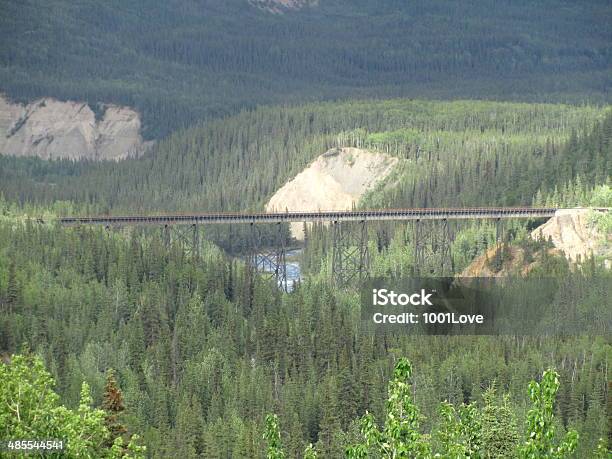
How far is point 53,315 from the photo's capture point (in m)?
152

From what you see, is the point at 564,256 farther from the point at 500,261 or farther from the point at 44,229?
the point at 44,229

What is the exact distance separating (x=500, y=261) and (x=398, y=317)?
20.9m

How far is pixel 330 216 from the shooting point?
180m

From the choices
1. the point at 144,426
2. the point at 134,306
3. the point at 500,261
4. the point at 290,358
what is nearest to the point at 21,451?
the point at 144,426

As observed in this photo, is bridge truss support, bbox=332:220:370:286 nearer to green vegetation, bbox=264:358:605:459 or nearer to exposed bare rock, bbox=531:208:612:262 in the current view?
exposed bare rock, bbox=531:208:612:262

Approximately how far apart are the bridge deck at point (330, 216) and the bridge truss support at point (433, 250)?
4.42 ft

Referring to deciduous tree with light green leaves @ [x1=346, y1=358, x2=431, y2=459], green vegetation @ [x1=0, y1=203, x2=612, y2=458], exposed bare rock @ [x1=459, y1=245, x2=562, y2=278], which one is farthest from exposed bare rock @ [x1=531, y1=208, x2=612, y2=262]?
deciduous tree with light green leaves @ [x1=346, y1=358, x2=431, y2=459]

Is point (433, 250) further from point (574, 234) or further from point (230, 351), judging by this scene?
point (230, 351)

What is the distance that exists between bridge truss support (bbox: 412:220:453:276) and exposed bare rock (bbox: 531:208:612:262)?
8.03 m

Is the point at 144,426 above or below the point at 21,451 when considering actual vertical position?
below

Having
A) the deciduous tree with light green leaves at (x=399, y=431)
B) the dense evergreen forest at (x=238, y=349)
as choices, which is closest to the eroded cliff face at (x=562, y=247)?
the dense evergreen forest at (x=238, y=349)

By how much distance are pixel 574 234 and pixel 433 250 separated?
13.0 m

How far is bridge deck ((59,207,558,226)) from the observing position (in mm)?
174375

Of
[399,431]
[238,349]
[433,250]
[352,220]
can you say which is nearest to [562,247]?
[433,250]
